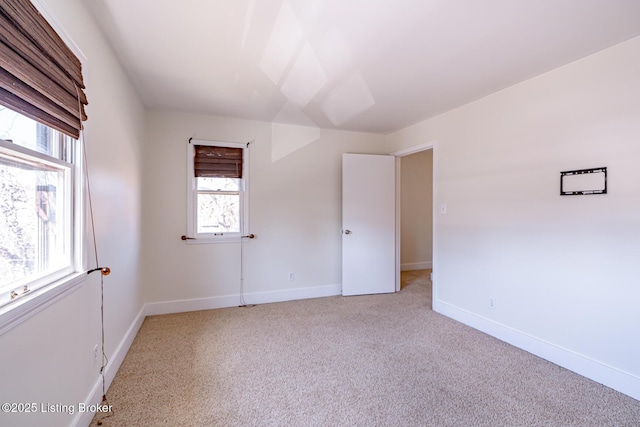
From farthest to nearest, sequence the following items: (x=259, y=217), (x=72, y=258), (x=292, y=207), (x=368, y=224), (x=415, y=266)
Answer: (x=415, y=266) → (x=368, y=224) → (x=292, y=207) → (x=259, y=217) → (x=72, y=258)

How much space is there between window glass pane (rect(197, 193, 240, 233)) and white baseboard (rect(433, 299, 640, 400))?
9.74ft

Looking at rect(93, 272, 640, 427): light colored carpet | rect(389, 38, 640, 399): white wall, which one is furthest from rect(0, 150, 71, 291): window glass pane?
rect(389, 38, 640, 399): white wall

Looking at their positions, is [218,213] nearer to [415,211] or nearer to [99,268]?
[99,268]

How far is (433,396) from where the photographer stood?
1.95 metres

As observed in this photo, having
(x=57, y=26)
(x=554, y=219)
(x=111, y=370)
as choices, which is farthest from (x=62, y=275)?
(x=554, y=219)

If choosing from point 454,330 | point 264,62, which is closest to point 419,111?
point 264,62

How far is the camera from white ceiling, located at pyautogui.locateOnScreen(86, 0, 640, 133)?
1.71 m

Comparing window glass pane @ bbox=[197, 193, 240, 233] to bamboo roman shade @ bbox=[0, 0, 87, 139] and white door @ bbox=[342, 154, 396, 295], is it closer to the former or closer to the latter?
white door @ bbox=[342, 154, 396, 295]

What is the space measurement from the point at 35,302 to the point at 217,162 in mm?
2750

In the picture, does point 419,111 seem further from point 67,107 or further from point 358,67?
point 67,107

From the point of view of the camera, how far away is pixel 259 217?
3889mm

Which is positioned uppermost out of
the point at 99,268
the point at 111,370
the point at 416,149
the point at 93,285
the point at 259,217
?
the point at 416,149

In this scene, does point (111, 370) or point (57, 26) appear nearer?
point (57, 26)

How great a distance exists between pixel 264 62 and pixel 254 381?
2466 mm
